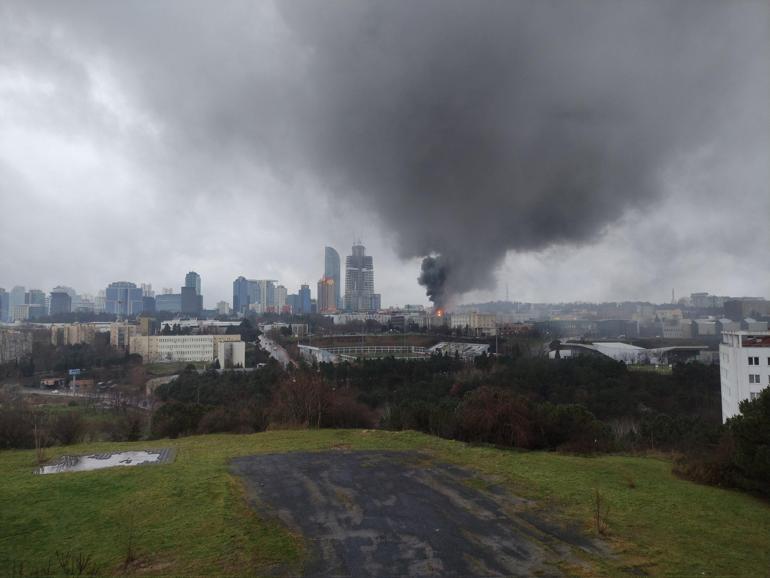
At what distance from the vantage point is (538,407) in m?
10.8

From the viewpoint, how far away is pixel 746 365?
781 inches

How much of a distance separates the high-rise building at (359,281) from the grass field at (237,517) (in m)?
128

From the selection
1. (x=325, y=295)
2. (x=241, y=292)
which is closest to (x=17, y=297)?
(x=241, y=292)

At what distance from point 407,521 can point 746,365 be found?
21.1 m

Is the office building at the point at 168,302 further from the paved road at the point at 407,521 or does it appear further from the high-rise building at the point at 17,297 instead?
the paved road at the point at 407,521

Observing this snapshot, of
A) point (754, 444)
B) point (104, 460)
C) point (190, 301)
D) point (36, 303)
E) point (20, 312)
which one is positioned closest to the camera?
point (754, 444)

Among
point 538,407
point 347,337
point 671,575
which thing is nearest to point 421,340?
point 347,337

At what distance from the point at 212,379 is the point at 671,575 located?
1062 inches

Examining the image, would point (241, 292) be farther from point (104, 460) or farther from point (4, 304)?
point (104, 460)

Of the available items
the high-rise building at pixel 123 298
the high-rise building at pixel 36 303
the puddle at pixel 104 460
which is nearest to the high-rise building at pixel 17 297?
the high-rise building at pixel 36 303

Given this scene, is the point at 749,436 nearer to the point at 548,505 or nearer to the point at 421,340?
the point at 548,505

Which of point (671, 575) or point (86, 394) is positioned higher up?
point (671, 575)

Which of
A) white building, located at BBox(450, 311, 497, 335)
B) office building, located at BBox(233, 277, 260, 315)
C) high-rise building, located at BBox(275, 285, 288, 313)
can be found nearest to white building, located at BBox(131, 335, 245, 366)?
white building, located at BBox(450, 311, 497, 335)

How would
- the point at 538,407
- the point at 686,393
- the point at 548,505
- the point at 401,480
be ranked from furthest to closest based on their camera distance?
the point at 686,393, the point at 538,407, the point at 401,480, the point at 548,505
